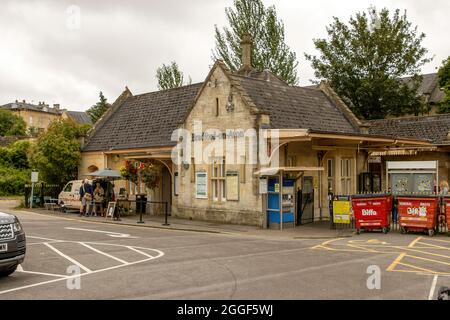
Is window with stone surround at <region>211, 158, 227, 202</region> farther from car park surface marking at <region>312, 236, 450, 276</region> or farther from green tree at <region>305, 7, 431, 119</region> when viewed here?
green tree at <region>305, 7, 431, 119</region>

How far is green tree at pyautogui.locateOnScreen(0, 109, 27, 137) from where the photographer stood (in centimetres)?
10107

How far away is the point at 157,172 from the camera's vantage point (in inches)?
1085

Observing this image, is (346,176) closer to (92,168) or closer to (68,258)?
(68,258)

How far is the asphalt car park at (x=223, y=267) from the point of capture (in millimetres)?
9500

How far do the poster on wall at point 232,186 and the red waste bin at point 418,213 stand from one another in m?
6.67

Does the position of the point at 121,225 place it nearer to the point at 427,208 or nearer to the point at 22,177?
the point at 427,208

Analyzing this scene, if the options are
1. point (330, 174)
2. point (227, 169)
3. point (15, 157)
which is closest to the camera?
point (227, 169)

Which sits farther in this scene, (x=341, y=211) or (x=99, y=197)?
(x=99, y=197)

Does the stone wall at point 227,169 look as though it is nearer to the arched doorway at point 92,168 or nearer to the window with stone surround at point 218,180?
the window with stone surround at point 218,180

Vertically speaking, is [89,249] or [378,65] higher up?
[378,65]

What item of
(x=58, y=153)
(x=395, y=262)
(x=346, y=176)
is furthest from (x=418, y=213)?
(x=58, y=153)

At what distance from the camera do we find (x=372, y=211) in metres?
19.7

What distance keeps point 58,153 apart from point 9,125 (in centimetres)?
8087
